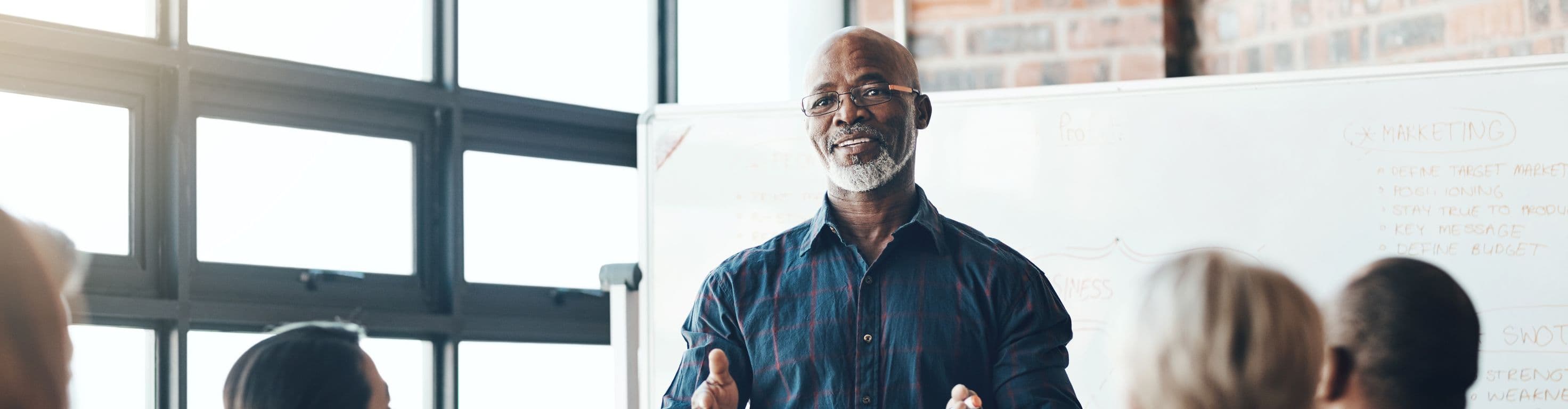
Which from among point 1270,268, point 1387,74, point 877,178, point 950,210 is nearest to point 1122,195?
point 950,210

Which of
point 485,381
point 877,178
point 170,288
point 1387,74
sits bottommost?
point 485,381

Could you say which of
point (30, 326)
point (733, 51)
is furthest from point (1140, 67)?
point (30, 326)

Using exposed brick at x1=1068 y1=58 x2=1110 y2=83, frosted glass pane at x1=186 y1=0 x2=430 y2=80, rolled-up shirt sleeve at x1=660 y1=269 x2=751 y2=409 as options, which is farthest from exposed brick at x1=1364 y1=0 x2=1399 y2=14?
frosted glass pane at x1=186 y1=0 x2=430 y2=80

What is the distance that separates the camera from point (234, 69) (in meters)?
3.14

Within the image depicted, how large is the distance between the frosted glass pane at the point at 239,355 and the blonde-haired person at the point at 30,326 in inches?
78.3

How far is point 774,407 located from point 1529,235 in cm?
172

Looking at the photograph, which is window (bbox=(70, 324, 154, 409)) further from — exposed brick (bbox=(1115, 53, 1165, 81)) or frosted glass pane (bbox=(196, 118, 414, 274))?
exposed brick (bbox=(1115, 53, 1165, 81))

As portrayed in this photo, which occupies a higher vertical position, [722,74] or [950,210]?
[722,74]

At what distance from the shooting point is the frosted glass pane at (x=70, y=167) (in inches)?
114

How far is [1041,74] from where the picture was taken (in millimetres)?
3738

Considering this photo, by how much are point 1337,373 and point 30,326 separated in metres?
1.12

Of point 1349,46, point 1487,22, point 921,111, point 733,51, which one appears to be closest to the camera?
point 921,111

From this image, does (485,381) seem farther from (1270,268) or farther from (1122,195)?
(1270,268)

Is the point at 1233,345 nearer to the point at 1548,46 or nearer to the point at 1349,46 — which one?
the point at 1548,46
